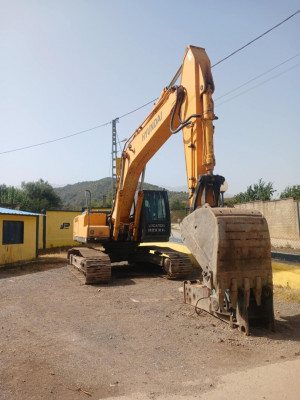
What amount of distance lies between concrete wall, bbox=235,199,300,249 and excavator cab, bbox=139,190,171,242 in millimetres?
6843

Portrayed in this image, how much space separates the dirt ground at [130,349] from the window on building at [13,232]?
6702 mm

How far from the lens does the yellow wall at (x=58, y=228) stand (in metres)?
20.5

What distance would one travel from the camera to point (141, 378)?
12.4 feet

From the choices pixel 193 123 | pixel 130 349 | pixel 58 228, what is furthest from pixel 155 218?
pixel 58 228

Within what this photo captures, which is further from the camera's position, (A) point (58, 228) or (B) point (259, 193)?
(B) point (259, 193)

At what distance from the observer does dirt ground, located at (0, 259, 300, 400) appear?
11.7 ft

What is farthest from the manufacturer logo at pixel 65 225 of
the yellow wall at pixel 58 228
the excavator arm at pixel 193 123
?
the excavator arm at pixel 193 123

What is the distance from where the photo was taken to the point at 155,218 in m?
10.7

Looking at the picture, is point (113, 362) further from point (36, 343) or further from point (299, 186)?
point (299, 186)

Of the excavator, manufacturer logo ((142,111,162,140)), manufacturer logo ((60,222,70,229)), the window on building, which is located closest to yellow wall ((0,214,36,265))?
the window on building

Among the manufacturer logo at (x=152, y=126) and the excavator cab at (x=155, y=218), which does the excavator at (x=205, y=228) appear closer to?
the manufacturer logo at (x=152, y=126)

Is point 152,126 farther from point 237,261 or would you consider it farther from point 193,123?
point 237,261

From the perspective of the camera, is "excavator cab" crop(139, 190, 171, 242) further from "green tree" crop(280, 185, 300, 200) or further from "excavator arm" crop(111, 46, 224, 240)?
"green tree" crop(280, 185, 300, 200)

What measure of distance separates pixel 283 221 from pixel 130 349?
1412 cm
